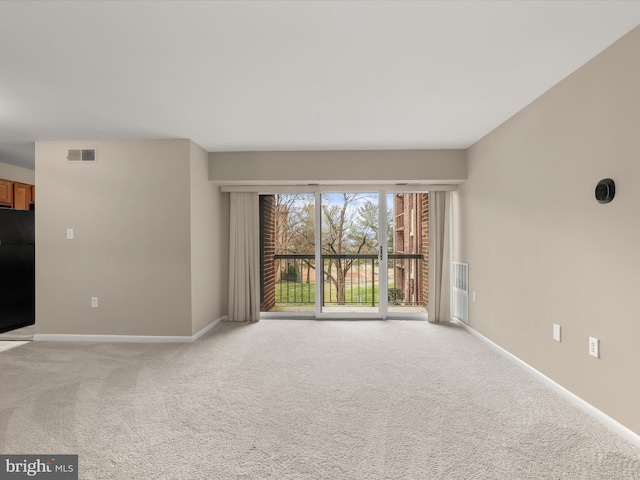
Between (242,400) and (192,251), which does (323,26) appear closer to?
(242,400)

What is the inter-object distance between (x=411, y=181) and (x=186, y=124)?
282 centimetres

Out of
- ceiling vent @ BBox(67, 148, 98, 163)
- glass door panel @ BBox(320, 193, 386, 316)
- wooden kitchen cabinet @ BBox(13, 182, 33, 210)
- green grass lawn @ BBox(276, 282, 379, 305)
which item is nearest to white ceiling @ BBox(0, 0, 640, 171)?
ceiling vent @ BBox(67, 148, 98, 163)

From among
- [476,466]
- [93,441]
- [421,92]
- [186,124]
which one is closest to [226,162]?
[186,124]

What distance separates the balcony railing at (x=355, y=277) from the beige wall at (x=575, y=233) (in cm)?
164

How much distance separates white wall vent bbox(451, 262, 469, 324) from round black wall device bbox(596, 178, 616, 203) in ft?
7.74

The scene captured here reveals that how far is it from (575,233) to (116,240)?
4.43m

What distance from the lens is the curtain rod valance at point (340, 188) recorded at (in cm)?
479

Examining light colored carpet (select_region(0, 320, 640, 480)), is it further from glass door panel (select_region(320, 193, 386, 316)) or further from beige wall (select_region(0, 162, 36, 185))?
beige wall (select_region(0, 162, 36, 185))

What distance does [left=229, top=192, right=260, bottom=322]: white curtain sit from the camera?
498 centimetres

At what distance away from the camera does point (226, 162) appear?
4.57 meters

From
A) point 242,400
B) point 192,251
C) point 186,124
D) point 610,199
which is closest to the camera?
point 610,199

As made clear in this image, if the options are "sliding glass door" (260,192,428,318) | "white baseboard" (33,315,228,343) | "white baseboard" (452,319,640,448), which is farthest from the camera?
"sliding glass door" (260,192,428,318)

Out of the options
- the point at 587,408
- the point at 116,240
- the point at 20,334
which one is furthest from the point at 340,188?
the point at 20,334

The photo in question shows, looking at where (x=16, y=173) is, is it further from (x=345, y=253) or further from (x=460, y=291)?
(x=460, y=291)
